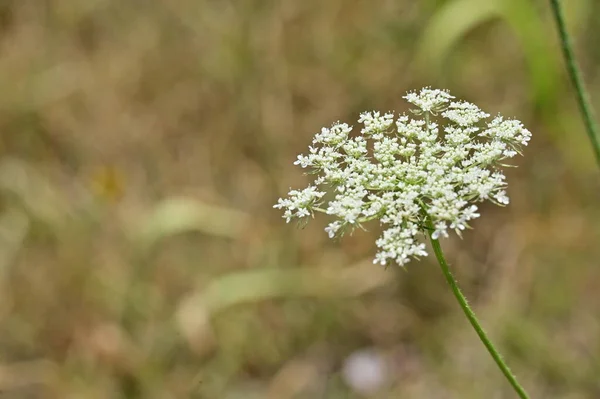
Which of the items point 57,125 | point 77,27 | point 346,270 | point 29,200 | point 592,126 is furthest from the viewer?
point 77,27


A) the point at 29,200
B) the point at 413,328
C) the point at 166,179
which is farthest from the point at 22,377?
the point at 413,328

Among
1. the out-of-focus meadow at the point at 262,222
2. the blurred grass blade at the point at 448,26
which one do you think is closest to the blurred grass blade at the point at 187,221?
the out-of-focus meadow at the point at 262,222

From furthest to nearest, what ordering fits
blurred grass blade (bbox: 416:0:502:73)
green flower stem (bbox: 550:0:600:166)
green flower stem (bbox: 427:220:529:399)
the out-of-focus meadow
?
blurred grass blade (bbox: 416:0:502:73)
the out-of-focus meadow
green flower stem (bbox: 550:0:600:166)
green flower stem (bbox: 427:220:529:399)

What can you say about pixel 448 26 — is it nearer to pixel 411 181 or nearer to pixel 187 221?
pixel 187 221

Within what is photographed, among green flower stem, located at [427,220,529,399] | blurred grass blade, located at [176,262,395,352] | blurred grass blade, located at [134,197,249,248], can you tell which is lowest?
green flower stem, located at [427,220,529,399]

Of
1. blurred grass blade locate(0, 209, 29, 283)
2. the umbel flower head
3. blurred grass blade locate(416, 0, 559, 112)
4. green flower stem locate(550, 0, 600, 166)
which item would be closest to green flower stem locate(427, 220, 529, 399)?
the umbel flower head

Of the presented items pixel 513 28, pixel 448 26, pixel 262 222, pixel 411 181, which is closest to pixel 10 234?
pixel 262 222

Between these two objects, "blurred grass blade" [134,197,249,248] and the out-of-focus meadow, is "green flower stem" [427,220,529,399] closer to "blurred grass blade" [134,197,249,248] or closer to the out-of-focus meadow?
the out-of-focus meadow

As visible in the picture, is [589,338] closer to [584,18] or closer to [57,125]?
[584,18]
